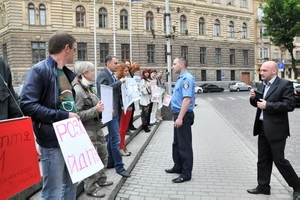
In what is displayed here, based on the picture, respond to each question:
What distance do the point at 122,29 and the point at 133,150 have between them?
129 ft

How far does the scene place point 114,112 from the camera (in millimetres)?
5086

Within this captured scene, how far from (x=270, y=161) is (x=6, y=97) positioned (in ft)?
12.6

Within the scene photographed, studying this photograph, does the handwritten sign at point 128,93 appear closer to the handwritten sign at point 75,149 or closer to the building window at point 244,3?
the handwritten sign at point 75,149

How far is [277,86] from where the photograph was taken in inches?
174

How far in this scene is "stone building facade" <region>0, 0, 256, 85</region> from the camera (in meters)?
38.6

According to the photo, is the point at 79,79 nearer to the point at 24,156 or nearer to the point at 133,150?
the point at 24,156

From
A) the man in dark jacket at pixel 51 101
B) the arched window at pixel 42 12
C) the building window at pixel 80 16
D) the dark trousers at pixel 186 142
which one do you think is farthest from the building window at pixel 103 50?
the man in dark jacket at pixel 51 101

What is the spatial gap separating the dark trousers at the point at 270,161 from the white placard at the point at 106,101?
2.38m

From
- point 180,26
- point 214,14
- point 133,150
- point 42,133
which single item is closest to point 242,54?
point 214,14

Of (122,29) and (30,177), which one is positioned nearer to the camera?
(30,177)

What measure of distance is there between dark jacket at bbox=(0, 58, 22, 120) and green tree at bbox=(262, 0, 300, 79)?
32.3 m

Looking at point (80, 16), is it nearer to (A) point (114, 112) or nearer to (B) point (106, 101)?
(A) point (114, 112)

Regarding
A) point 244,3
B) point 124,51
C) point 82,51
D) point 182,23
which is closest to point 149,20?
point 182,23

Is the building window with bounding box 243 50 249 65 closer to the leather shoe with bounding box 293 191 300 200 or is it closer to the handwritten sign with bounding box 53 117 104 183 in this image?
the leather shoe with bounding box 293 191 300 200
